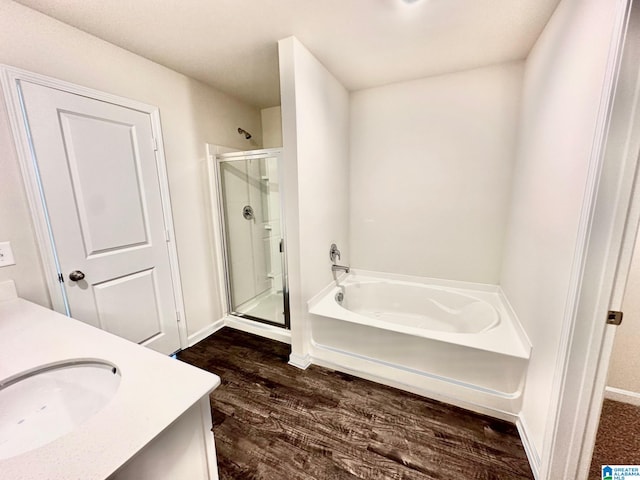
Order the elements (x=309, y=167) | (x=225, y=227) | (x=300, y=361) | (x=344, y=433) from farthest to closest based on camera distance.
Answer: (x=225, y=227), (x=300, y=361), (x=309, y=167), (x=344, y=433)

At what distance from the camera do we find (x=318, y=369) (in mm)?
2102

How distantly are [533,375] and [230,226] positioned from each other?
8.75ft

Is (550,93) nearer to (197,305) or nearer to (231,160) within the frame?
(231,160)

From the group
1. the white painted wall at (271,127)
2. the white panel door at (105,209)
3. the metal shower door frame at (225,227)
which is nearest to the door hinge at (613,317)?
the metal shower door frame at (225,227)

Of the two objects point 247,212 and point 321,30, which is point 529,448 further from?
point 247,212

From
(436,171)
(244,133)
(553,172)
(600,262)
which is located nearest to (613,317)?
(600,262)

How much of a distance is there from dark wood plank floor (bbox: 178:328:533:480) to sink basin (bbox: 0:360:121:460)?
2.76ft

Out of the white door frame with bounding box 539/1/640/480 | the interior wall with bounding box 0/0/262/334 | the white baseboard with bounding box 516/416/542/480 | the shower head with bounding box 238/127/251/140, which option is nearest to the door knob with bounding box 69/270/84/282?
the interior wall with bounding box 0/0/262/334

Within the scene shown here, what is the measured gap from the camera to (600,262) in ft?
3.23

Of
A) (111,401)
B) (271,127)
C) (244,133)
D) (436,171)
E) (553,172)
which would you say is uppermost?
(271,127)

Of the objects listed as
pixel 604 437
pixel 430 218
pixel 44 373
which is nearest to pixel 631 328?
pixel 604 437

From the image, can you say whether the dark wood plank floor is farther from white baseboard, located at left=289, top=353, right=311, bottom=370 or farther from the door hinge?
the door hinge

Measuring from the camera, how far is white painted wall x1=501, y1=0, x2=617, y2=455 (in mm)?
1073

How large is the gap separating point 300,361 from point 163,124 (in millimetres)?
2203
